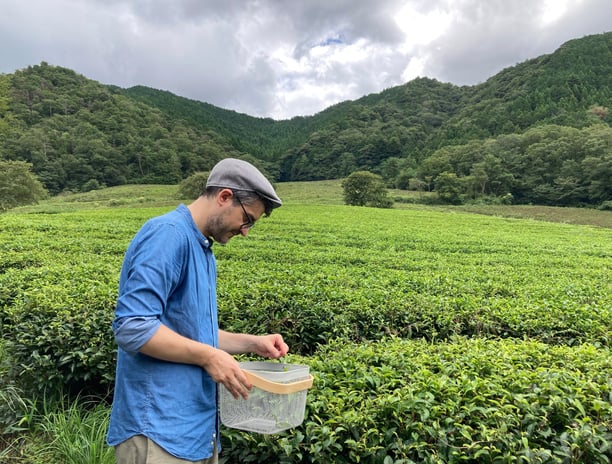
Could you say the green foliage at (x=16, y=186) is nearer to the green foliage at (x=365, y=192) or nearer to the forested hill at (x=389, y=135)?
the forested hill at (x=389, y=135)

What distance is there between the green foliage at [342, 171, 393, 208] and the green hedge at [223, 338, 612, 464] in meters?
44.0

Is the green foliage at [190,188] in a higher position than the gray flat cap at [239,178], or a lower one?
lower

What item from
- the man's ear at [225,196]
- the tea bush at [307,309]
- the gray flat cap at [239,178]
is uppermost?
the gray flat cap at [239,178]

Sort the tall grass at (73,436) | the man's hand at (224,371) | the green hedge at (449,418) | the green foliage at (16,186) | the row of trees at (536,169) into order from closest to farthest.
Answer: the man's hand at (224,371) < the green hedge at (449,418) < the tall grass at (73,436) < the green foliage at (16,186) < the row of trees at (536,169)

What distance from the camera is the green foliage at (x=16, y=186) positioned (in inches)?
1235

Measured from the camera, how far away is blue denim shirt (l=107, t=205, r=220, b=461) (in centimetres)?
136

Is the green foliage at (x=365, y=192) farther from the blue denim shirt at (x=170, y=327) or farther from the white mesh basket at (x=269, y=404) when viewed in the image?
the blue denim shirt at (x=170, y=327)

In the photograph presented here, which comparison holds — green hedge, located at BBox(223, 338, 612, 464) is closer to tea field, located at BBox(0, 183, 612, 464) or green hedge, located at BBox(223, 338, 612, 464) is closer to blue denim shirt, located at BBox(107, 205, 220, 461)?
tea field, located at BBox(0, 183, 612, 464)

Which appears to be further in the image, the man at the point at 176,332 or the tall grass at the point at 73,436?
the tall grass at the point at 73,436

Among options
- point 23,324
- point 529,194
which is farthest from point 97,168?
point 23,324

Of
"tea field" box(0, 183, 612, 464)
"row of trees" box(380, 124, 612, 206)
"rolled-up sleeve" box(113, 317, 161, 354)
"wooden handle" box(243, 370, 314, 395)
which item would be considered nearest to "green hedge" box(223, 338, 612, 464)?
"tea field" box(0, 183, 612, 464)

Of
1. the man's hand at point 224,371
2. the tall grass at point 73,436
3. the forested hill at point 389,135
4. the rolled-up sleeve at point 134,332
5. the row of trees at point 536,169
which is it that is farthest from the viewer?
the forested hill at point 389,135

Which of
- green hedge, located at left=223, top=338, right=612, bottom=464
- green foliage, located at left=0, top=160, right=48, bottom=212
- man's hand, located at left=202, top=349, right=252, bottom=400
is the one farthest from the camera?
green foliage, located at left=0, top=160, right=48, bottom=212

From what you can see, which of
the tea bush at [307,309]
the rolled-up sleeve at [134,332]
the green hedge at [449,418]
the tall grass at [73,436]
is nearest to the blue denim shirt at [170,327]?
the rolled-up sleeve at [134,332]
